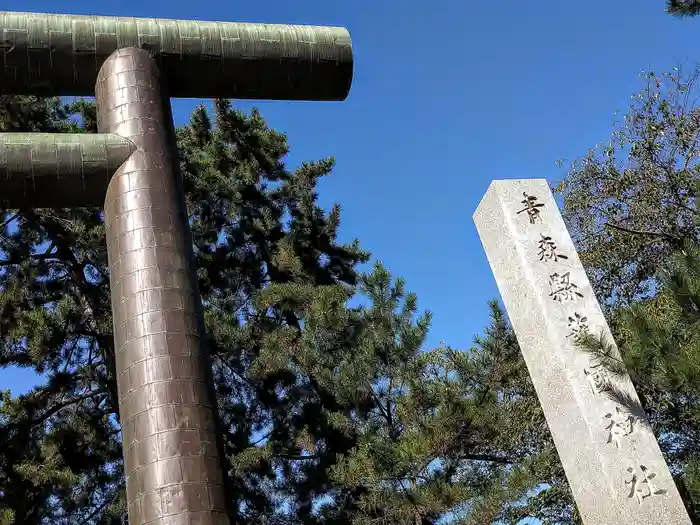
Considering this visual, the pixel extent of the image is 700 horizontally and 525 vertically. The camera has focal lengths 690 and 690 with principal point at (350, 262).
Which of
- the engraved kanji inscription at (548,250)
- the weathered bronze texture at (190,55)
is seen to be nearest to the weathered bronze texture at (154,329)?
the weathered bronze texture at (190,55)

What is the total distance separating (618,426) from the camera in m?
3.85

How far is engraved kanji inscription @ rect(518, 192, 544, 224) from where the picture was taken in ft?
15.1

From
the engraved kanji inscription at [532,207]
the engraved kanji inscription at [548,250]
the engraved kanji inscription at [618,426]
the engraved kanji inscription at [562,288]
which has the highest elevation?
the engraved kanji inscription at [532,207]

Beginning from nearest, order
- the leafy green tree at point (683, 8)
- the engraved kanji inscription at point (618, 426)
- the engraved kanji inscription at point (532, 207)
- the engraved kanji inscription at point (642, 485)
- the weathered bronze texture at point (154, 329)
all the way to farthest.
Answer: the weathered bronze texture at point (154, 329)
the engraved kanji inscription at point (642, 485)
the engraved kanji inscription at point (618, 426)
the engraved kanji inscription at point (532, 207)
the leafy green tree at point (683, 8)

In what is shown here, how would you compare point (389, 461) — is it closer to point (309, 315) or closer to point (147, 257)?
point (309, 315)

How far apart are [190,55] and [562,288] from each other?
2.61 m

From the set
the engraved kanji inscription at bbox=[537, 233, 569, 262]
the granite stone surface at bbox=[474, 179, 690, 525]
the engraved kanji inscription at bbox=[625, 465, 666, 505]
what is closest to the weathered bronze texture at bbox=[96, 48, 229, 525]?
the granite stone surface at bbox=[474, 179, 690, 525]

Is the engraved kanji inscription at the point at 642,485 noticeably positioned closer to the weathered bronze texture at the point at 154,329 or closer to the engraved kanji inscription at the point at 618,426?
the engraved kanji inscription at the point at 618,426

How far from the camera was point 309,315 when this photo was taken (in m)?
8.29

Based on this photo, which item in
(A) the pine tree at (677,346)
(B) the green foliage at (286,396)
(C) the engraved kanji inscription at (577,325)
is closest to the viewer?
(A) the pine tree at (677,346)

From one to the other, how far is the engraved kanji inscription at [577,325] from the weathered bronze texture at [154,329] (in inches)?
94.6

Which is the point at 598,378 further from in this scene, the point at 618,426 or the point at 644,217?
the point at 644,217

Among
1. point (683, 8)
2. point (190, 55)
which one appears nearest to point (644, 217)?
point (683, 8)

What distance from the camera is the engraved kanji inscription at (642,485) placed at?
3662 millimetres
